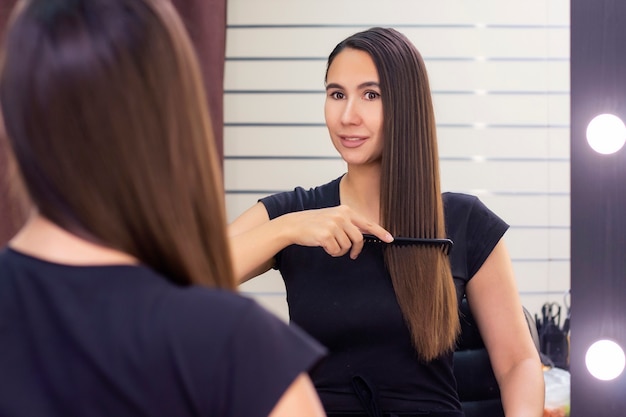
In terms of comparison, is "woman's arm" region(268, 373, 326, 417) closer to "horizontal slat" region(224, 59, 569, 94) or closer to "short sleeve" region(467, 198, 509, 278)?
"short sleeve" region(467, 198, 509, 278)

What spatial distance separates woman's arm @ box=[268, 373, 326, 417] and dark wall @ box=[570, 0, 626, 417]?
0.73 m

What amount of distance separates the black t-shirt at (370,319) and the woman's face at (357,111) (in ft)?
0.64

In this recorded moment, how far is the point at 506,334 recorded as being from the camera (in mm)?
1649

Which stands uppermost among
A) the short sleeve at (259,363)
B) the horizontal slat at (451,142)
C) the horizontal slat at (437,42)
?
the horizontal slat at (437,42)

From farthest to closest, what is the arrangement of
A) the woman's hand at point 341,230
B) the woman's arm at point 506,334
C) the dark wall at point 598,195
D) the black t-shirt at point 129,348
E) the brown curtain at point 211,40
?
the brown curtain at point 211,40
the woman's arm at point 506,334
the woman's hand at point 341,230
the dark wall at point 598,195
the black t-shirt at point 129,348

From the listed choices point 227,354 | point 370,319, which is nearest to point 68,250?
point 227,354

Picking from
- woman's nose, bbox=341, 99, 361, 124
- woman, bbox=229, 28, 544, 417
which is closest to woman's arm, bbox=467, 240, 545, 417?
woman, bbox=229, 28, 544, 417

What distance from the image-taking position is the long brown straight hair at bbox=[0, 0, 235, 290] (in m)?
0.64

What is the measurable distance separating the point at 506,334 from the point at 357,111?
525mm

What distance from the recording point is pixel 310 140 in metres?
2.71

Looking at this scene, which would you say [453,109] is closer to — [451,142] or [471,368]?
[451,142]

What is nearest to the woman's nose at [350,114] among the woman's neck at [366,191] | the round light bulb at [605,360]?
the woman's neck at [366,191]

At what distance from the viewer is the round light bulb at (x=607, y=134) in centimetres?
128

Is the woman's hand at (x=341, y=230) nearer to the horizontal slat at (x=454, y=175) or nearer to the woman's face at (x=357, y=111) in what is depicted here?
the woman's face at (x=357, y=111)
